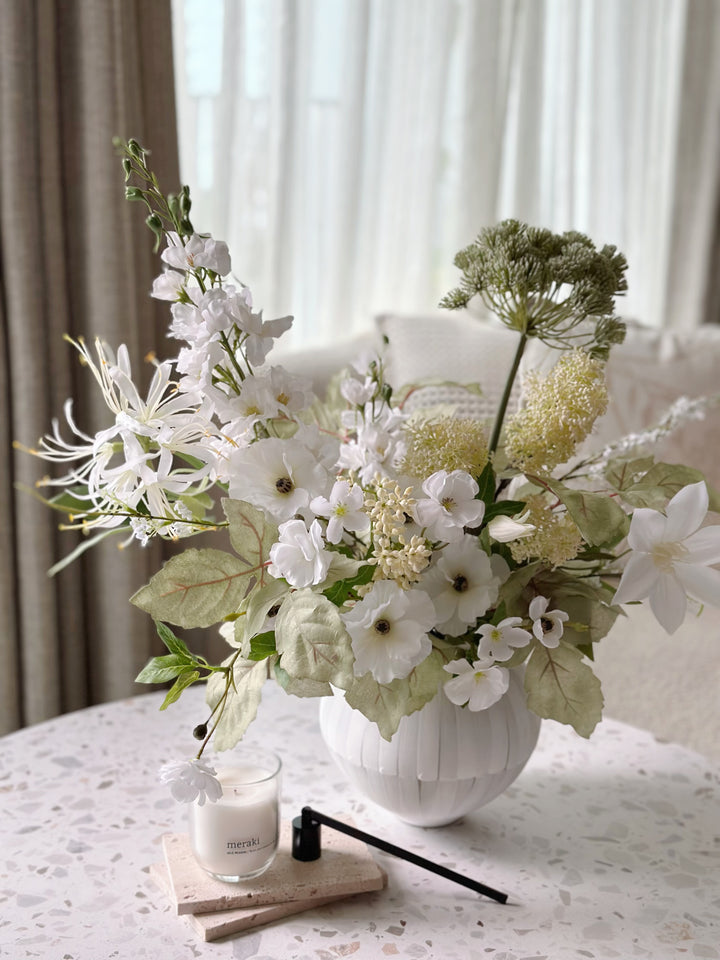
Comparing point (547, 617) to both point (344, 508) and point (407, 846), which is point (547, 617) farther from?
point (407, 846)

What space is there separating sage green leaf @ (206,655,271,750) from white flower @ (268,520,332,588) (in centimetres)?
12

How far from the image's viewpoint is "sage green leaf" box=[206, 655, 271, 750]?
729 millimetres

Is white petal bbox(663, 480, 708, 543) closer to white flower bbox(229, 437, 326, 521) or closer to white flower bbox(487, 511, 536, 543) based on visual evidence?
white flower bbox(487, 511, 536, 543)

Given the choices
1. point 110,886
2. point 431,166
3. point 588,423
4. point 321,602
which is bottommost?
point 110,886

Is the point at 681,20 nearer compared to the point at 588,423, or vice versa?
the point at 588,423

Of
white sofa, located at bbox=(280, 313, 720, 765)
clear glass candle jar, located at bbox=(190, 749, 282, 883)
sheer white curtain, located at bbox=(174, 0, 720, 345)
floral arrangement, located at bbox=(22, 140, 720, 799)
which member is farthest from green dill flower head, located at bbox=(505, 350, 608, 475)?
sheer white curtain, located at bbox=(174, 0, 720, 345)

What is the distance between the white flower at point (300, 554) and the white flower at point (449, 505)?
0.07 m

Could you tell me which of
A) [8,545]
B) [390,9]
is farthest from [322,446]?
[390,9]

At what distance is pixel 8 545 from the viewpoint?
162 centimetres

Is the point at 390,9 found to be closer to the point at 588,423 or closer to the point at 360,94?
the point at 360,94

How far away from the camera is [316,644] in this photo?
65cm

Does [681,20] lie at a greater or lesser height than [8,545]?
greater

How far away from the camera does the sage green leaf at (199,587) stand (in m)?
0.70

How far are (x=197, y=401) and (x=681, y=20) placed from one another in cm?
236
